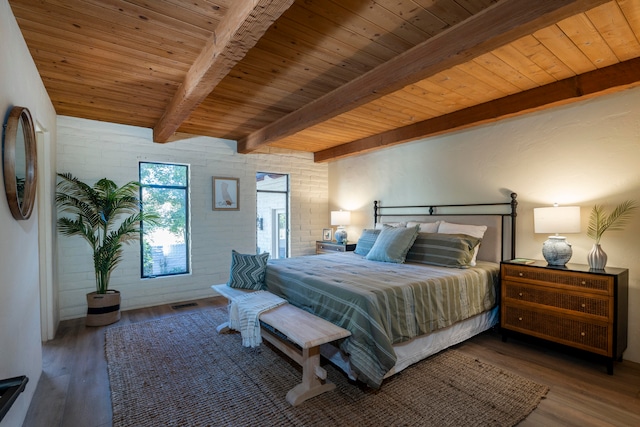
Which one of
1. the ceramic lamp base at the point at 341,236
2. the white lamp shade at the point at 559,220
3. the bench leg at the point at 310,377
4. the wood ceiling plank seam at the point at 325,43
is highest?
the wood ceiling plank seam at the point at 325,43

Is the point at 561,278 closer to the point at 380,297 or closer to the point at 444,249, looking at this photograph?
the point at 444,249

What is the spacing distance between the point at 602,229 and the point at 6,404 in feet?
12.8

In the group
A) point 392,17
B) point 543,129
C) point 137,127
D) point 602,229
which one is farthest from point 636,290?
point 137,127

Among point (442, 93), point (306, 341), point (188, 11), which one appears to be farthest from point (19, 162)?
point (442, 93)

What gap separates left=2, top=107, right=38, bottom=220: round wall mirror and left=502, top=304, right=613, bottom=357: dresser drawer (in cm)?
380

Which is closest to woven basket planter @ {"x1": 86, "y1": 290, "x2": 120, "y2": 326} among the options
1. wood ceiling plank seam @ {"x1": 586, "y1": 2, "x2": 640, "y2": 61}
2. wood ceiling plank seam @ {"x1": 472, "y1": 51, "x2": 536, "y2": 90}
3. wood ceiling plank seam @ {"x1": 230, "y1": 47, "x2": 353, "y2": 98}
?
wood ceiling plank seam @ {"x1": 230, "y1": 47, "x2": 353, "y2": 98}

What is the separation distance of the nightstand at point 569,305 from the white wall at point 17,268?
363 centimetres

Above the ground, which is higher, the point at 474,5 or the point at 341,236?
the point at 474,5

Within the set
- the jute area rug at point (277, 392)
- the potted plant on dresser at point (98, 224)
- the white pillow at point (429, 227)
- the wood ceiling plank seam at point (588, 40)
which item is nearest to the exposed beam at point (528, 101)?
the wood ceiling plank seam at point (588, 40)

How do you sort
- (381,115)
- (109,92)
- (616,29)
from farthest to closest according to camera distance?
(381,115)
(109,92)
(616,29)

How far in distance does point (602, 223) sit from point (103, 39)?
4.21m

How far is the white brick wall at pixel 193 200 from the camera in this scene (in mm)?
3748

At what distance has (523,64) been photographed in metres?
2.48

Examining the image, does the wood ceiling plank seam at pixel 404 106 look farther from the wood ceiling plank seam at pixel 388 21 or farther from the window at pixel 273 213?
the window at pixel 273 213
